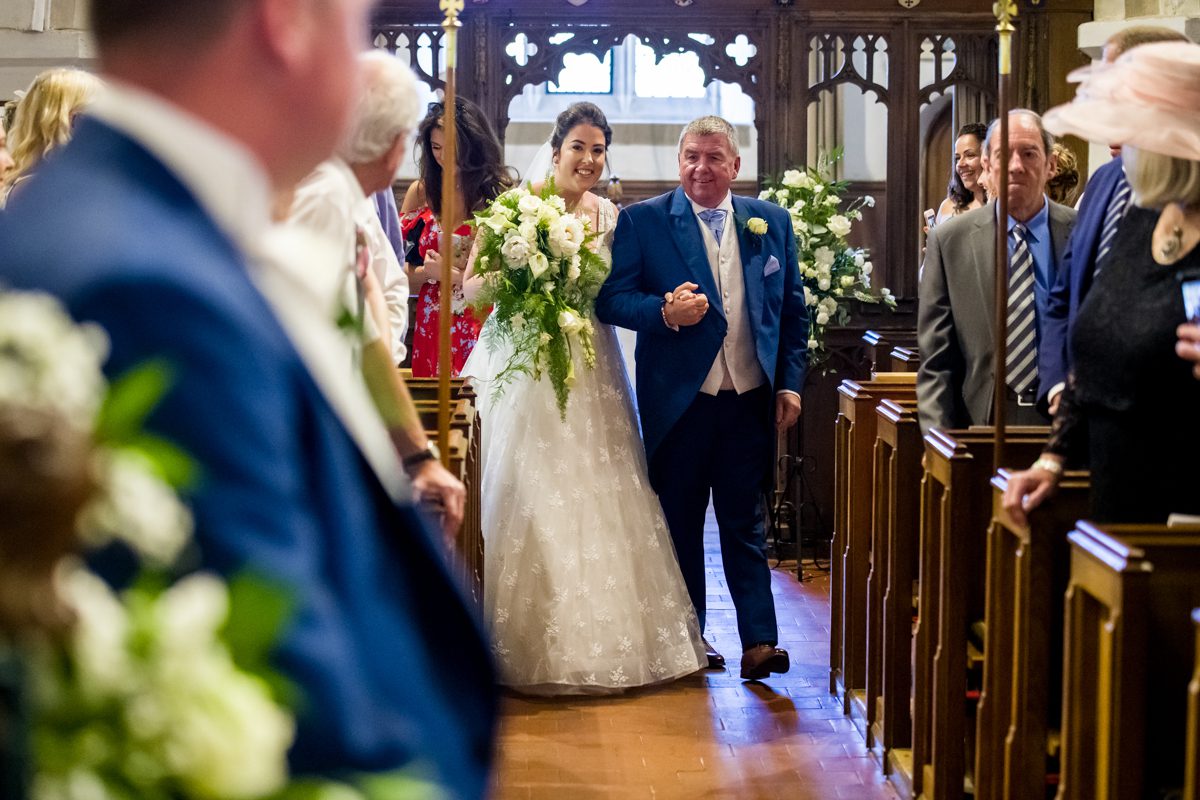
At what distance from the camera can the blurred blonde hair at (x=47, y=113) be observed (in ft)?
13.1

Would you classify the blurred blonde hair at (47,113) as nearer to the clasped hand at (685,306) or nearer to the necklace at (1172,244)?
the clasped hand at (685,306)

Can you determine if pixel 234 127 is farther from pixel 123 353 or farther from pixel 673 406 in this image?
pixel 673 406

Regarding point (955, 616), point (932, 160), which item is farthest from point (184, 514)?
point (932, 160)

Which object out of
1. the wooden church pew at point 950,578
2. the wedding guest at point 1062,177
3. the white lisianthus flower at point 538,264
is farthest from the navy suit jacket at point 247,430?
the wedding guest at point 1062,177

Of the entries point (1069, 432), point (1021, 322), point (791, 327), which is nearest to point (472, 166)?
point (791, 327)

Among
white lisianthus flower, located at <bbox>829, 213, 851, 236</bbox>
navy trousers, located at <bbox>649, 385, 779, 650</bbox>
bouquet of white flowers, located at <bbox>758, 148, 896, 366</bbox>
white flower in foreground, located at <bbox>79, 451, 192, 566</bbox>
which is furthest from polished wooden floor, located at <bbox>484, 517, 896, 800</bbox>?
white flower in foreground, located at <bbox>79, 451, 192, 566</bbox>

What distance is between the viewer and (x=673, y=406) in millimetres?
5230

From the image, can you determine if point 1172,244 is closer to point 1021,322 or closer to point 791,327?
point 1021,322

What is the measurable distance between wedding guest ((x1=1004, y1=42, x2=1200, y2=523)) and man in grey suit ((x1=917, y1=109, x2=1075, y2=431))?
1.49 m

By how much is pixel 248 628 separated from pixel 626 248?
4595mm

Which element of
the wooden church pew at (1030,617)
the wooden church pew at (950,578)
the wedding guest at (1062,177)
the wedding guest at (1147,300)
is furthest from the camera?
the wedding guest at (1062,177)

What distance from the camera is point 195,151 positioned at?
964 mm

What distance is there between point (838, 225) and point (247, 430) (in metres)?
6.25

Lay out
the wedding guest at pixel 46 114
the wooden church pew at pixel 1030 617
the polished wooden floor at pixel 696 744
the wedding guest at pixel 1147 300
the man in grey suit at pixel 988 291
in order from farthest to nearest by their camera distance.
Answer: the man in grey suit at pixel 988 291, the polished wooden floor at pixel 696 744, the wedding guest at pixel 46 114, the wooden church pew at pixel 1030 617, the wedding guest at pixel 1147 300
